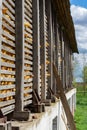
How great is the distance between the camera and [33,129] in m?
6.17

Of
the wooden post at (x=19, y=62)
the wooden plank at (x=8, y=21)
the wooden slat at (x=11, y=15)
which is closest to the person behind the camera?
the wooden plank at (x=8, y=21)

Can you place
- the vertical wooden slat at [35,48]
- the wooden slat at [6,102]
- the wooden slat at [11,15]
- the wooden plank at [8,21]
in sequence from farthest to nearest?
1. the vertical wooden slat at [35,48]
2. the wooden slat at [11,15]
3. the wooden plank at [8,21]
4. the wooden slat at [6,102]

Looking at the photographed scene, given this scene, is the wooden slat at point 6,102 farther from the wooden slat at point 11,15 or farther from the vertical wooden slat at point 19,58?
the wooden slat at point 11,15

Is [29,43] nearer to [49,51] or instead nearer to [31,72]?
[31,72]

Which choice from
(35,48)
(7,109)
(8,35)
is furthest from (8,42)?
(35,48)

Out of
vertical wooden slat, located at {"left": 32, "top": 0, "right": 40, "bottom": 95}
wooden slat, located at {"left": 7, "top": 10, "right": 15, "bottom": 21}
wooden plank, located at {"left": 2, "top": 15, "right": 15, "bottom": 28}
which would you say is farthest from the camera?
vertical wooden slat, located at {"left": 32, "top": 0, "right": 40, "bottom": 95}

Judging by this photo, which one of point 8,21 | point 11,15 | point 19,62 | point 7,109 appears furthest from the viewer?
point 19,62

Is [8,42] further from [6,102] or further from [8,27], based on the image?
[6,102]

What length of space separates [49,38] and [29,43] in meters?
3.73

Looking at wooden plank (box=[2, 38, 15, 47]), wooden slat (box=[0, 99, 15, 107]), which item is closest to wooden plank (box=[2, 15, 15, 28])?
wooden plank (box=[2, 38, 15, 47])

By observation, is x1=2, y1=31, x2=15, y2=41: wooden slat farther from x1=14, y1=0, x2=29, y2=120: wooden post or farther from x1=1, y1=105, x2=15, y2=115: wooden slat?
x1=1, y1=105, x2=15, y2=115: wooden slat

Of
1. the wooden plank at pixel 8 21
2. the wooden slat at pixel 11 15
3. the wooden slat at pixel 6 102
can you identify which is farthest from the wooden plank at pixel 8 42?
the wooden slat at pixel 6 102

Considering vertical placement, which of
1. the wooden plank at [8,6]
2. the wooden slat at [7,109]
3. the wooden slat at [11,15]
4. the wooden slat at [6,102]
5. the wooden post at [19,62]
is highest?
the wooden plank at [8,6]

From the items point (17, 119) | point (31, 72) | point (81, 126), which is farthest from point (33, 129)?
point (81, 126)
